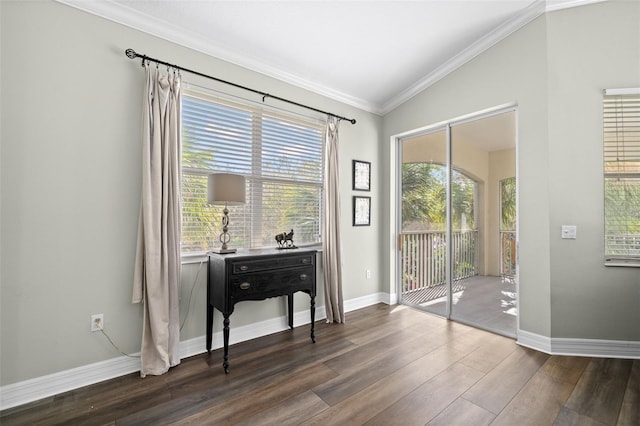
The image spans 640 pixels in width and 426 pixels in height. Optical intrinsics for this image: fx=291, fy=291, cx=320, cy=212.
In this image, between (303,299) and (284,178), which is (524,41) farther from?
(303,299)

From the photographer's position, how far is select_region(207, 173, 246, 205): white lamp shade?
90.4 inches

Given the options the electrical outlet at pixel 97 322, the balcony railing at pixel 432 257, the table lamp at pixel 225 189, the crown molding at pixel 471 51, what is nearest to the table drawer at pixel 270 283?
the table lamp at pixel 225 189

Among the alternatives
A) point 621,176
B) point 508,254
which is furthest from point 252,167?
point 621,176

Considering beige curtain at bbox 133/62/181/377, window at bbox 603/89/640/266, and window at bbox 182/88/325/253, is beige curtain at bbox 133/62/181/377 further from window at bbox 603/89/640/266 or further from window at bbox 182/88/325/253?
window at bbox 603/89/640/266

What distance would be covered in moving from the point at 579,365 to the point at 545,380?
488 millimetres

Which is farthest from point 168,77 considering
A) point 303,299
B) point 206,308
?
point 303,299

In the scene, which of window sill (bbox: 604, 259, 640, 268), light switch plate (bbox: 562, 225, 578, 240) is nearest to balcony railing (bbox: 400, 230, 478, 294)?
light switch plate (bbox: 562, 225, 578, 240)

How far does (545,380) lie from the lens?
82.3 inches

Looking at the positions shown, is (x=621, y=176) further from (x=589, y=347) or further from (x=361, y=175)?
(x=361, y=175)

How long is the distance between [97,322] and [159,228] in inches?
30.4

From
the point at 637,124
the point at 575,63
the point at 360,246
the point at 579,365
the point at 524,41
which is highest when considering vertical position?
the point at 524,41

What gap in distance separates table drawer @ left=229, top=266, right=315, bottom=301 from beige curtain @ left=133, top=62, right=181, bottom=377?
483 millimetres

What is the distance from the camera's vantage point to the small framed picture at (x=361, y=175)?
3729 millimetres

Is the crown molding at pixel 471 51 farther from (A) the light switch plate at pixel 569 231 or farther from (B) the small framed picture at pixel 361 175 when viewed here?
(A) the light switch plate at pixel 569 231
